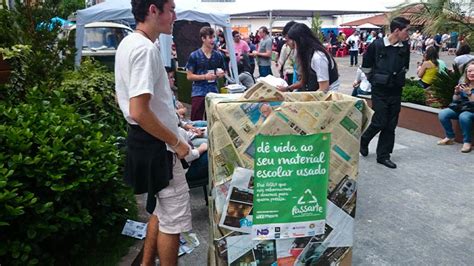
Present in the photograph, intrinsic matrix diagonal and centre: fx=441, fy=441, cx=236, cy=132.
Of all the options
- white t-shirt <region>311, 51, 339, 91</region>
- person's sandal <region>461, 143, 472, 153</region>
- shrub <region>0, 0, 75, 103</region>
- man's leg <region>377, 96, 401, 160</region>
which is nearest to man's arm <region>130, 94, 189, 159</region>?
shrub <region>0, 0, 75, 103</region>

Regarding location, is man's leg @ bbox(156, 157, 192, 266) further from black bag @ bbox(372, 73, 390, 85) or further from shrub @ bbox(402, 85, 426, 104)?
shrub @ bbox(402, 85, 426, 104)

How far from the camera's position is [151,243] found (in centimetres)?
280

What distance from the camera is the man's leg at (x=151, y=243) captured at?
2.78m

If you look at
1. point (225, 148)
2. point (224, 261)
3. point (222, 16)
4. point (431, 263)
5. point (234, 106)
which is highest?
point (222, 16)

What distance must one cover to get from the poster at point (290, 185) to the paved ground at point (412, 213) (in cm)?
112

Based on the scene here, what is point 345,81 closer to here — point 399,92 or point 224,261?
point 399,92

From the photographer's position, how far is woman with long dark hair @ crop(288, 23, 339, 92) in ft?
14.0

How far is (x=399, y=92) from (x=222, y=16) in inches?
222

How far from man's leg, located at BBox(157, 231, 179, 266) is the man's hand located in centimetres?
52

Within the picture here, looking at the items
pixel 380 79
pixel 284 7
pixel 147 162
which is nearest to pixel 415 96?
pixel 380 79

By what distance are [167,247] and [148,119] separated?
2.81ft

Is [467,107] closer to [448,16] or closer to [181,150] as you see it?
[448,16]

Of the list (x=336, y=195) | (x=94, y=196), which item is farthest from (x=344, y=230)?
(x=94, y=196)

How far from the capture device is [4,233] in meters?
2.51
